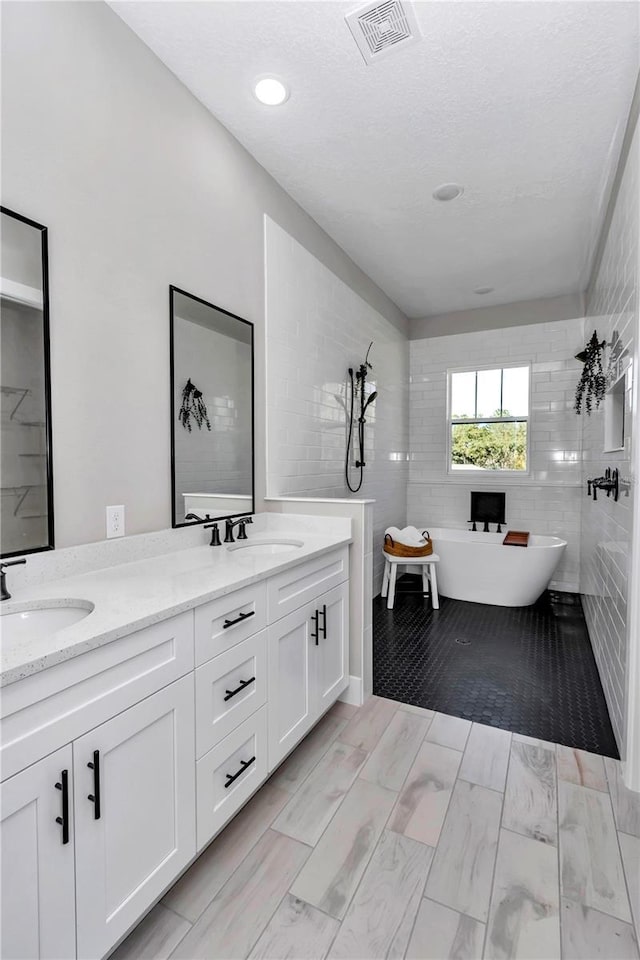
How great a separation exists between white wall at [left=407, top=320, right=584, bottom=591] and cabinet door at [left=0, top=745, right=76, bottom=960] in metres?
4.60

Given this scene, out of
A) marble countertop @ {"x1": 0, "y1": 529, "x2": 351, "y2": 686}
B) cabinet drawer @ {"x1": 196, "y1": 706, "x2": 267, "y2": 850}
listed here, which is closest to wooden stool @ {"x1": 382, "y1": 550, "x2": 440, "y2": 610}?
marble countertop @ {"x1": 0, "y1": 529, "x2": 351, "y2": 686}

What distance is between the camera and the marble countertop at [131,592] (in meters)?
0.95

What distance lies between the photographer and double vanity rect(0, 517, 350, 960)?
91 centimetres

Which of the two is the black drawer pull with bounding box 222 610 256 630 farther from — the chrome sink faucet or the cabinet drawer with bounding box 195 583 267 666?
the chrome sink faucet

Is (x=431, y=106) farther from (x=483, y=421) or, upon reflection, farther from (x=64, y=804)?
(x=483, y=421)

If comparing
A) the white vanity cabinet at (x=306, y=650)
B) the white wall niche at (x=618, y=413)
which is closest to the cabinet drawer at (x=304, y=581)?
the white vanity cabinet at (x=306, y=650)

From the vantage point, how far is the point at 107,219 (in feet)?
5.54

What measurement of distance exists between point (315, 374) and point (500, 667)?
2282 mm

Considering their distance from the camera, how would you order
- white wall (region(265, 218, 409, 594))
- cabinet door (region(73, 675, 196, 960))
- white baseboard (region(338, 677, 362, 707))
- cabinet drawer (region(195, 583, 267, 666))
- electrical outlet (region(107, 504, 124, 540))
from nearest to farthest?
cabinet door (region(73, 675, 196, 960))
cabinet drawer (region(195, 583, 267, 666))
electrical outlet (region(107, 504, 124, 540))
white baseboard (region(338, 677, 362, 707))
white wall (region(265, 218, 409, 594))

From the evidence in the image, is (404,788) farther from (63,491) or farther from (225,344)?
(225,344)

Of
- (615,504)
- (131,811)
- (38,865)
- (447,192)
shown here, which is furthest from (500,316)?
(38,865)

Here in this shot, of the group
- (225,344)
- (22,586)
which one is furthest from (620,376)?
(22,586)

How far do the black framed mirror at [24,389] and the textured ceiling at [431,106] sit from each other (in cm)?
113

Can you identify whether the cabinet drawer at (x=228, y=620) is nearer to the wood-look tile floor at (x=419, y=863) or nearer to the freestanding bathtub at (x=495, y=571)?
the wood-look tile floor at (x=419, y=863)
